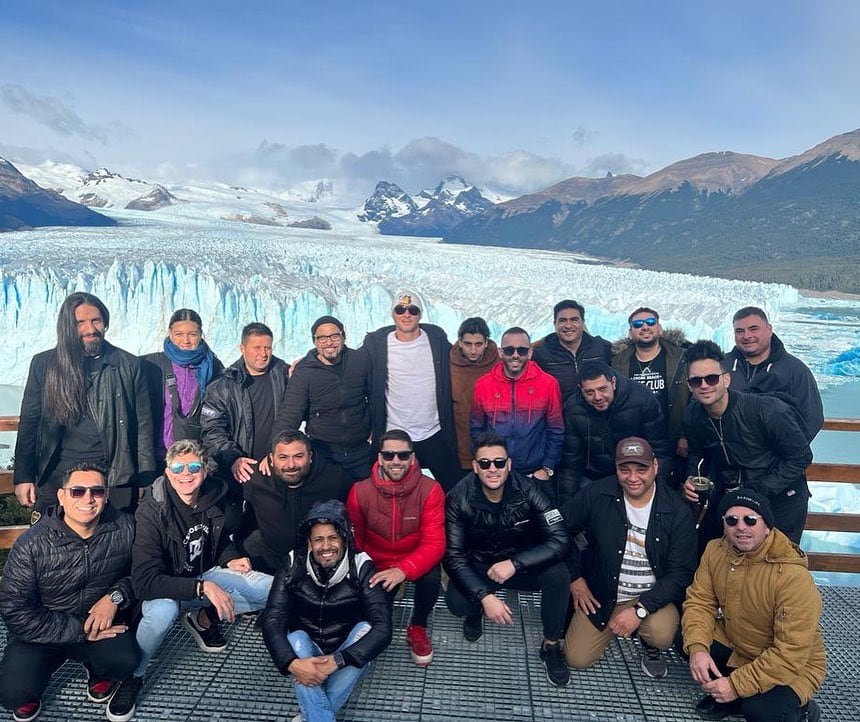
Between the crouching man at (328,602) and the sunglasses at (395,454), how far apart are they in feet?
0.93

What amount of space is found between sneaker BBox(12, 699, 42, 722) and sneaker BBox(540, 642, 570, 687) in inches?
75.7

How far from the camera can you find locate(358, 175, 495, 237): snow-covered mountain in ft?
259

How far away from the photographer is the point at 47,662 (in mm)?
2221

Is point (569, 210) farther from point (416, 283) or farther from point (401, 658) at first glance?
point (401, 658)

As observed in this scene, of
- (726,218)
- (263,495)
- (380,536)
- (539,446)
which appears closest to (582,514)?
(539,446)

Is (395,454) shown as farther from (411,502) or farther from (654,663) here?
(654,663)

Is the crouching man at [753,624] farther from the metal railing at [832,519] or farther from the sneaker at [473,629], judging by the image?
the metal railing at [832,519]

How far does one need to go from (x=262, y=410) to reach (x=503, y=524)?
1.32 m

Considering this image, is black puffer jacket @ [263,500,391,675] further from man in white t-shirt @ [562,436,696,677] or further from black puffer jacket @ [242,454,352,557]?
man in white t-shirt @ [562,436,696,677]

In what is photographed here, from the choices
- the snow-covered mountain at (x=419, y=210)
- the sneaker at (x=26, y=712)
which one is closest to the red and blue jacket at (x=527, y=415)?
the sneaker at (x=26, y=712)

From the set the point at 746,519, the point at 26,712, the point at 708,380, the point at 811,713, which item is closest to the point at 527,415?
the point at 708,380

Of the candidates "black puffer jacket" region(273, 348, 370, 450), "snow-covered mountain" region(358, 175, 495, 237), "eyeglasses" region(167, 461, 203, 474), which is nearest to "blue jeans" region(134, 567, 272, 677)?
"eyeglasses" region(167, 461, 203, 474)

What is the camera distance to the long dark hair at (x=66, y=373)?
8.75 ft

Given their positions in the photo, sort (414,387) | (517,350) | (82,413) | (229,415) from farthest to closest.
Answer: (414,387) → (229,415) → (517,350) → (82,413)
